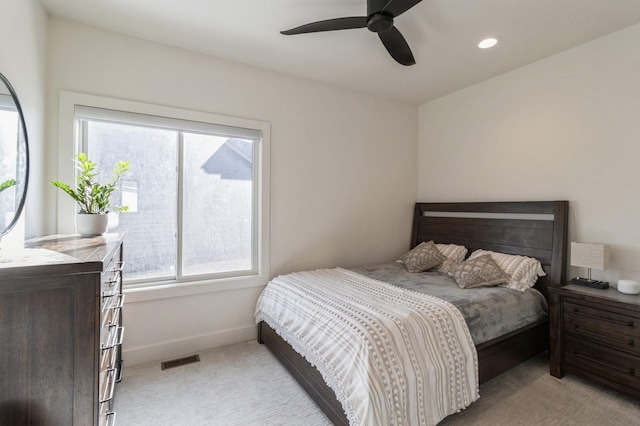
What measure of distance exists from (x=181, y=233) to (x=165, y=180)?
1.67 feet

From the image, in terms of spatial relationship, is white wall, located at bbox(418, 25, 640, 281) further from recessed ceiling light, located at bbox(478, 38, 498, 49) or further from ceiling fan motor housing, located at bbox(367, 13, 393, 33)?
ceiling fan motor housing, located at bbox(367, 13, 393, 33)

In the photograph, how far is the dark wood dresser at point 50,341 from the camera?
92 cm

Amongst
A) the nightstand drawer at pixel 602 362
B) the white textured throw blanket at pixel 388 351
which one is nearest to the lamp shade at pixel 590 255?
the nightstand drawer at pixel 602 362

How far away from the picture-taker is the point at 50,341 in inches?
38.1

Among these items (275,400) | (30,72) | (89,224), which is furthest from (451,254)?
(30,72)

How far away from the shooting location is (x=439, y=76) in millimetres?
3209

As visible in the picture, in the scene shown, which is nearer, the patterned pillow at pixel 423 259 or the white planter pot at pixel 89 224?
the white planter pot at pixel 89 224

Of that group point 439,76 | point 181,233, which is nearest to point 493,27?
point 439,76

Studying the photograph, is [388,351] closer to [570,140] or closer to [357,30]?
[357,30]

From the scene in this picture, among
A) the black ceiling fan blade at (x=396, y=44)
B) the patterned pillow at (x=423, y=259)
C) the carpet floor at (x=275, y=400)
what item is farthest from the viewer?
the patterned pillow at (x=423, y=259)

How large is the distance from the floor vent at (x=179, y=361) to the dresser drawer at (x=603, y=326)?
308cm

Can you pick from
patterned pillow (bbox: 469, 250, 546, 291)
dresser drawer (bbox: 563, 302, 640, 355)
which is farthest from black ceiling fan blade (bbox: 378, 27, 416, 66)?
dresser drawer (bbox: 563, 302, 640, 355)

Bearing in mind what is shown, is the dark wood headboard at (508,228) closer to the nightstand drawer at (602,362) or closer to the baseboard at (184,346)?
the nightstand drawer at (602,362)

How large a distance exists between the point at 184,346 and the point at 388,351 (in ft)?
6.54
